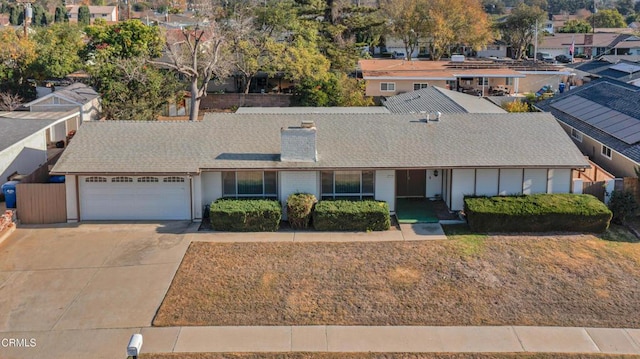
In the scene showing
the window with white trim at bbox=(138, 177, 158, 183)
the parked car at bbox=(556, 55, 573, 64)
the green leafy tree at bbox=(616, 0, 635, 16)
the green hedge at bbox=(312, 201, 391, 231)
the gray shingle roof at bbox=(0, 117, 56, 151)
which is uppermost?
the green leafy tree at bbox=(616, 0, 635, 16)

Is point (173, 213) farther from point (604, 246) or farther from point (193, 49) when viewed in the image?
point (193, 49)

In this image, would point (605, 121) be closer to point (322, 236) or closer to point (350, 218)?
point (350, 218)

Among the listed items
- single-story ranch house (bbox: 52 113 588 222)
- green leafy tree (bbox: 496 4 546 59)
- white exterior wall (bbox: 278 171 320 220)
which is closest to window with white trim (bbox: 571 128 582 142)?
single-story ranch house (bbox: 52 113 588 222)

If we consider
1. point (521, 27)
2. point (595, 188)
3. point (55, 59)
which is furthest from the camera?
point (521, 27)

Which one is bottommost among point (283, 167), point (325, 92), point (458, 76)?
point (283, 167)

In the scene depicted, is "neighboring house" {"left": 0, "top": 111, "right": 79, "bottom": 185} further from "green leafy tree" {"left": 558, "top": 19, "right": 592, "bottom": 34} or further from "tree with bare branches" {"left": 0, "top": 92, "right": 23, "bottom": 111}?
"green leafy tree" {"left": 558, "top": 19, "right": 592, "bottom": 34}

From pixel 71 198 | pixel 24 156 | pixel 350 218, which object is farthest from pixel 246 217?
pixel 24 156

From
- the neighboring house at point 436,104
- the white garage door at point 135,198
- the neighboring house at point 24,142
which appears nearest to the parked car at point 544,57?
the neighboring house at point 436,104
